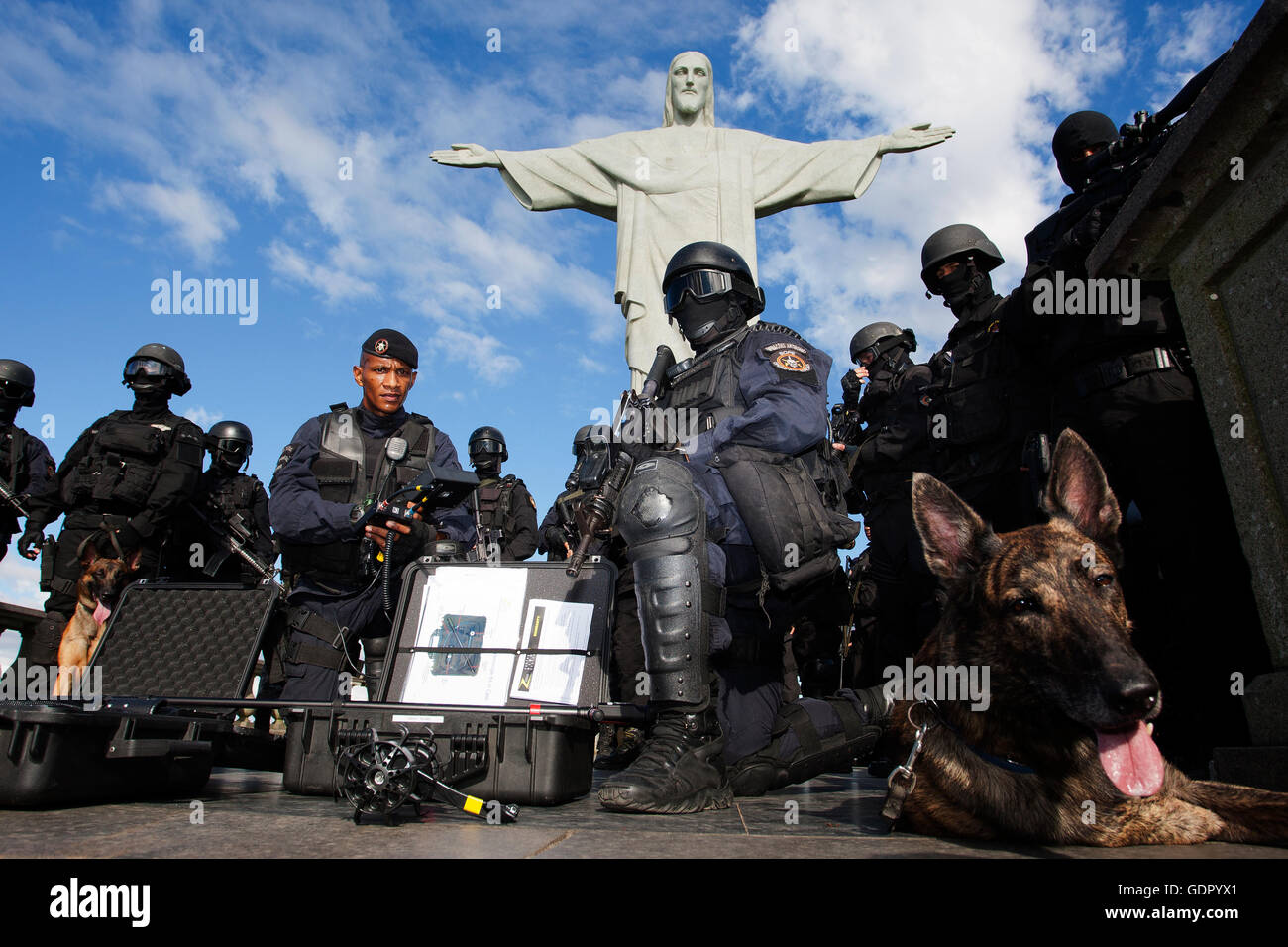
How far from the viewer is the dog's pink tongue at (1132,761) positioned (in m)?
1.68

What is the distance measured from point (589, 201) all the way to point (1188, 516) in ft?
27.9

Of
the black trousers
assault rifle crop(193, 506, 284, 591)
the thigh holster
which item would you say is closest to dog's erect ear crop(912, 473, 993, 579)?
the thigh holster

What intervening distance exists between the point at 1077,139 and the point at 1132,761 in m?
4.96

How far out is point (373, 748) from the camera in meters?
2.38

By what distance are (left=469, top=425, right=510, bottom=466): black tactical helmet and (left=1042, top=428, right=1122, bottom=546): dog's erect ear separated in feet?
35.5

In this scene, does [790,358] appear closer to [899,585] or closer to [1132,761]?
[1132,761]

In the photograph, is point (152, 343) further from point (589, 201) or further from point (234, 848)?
point (234, 848)

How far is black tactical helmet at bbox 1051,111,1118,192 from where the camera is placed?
5.16 metres

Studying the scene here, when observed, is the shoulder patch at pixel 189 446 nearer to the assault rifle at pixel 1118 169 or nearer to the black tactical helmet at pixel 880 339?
the black tactical helmet at pixel 880 339

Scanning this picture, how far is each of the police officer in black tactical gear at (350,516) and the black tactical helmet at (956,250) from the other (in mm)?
3930

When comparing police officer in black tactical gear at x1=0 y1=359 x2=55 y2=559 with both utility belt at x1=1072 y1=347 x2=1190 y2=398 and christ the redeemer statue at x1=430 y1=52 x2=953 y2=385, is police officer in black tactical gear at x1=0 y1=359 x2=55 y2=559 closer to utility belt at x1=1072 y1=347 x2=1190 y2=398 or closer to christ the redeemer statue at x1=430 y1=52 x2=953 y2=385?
christ the redeemer statue at x1=430 y1=52 x2=953 y2=385

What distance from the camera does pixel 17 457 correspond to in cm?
790
